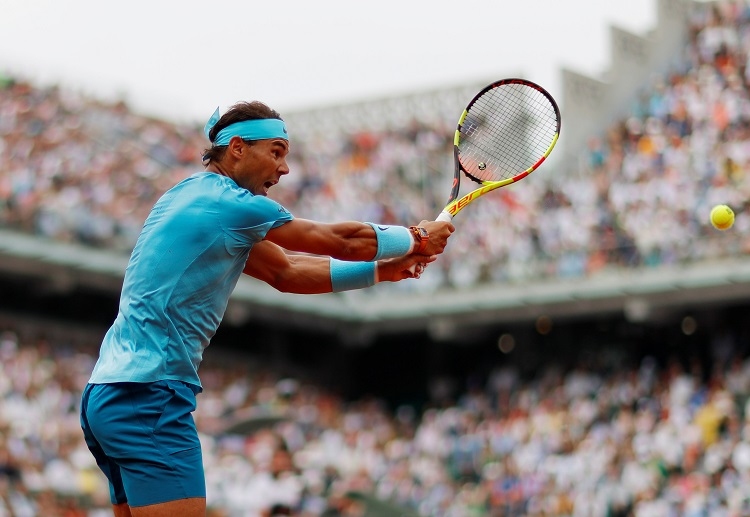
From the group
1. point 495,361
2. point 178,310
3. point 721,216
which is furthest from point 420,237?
point 495,361

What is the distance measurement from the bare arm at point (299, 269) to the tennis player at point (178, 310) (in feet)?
0.83

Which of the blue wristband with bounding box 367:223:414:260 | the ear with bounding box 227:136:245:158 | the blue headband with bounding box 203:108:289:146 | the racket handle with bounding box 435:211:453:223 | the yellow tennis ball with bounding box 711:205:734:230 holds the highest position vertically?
the blue headband with bounding box 203:108:289:146

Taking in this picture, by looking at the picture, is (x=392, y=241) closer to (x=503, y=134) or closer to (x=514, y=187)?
(x=503, y=134)

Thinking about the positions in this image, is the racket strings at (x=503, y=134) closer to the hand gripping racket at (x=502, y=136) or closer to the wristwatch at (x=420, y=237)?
the hand gripping racket at (x=502, y=136)

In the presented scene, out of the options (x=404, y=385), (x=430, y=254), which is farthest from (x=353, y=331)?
(x=430, y=254)

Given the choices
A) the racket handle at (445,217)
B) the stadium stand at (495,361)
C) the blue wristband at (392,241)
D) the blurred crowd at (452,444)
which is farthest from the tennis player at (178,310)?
the stadium stand at (495,361)

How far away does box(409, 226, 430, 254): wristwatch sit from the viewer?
202 inches

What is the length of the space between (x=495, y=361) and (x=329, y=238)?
22177 millimetres

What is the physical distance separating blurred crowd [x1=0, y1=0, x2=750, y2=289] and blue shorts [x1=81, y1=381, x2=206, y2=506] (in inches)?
657

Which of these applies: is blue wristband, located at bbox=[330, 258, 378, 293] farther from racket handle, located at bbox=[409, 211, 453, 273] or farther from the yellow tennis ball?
the yellow tennis ball

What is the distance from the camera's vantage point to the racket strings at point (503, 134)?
652 centimetres

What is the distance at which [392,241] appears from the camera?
197 inches

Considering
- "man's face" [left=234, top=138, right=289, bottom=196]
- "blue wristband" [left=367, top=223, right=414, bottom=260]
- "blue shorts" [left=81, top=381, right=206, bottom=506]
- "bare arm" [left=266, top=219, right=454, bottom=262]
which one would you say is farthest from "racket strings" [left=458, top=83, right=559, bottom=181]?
"blue shorts" [left=81, top=381, right=206, bottom=506]

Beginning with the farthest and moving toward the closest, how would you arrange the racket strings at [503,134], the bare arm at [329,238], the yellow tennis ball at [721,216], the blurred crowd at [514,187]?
the blurred crowd at [514,187] < the yellow tennis ball at [721,216] < the racket strings at [503,134] < the bare arm at [329,238]
